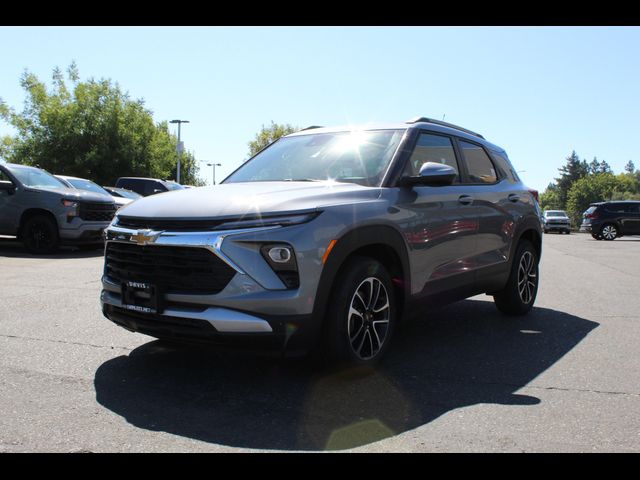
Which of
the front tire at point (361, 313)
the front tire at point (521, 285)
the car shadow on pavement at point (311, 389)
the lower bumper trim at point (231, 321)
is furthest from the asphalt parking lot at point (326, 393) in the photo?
the lower bumper trim at point (231, 321)

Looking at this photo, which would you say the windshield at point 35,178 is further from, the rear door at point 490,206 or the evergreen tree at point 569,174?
the evergreen tree at point 569,174

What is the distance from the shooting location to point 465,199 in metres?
5.05

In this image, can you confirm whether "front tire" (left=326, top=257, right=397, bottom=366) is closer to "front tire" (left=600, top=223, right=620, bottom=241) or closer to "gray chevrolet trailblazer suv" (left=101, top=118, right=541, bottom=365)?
"gray chevrolet trailblazer suv" (left=101, top=118, right=541, bottom=365)

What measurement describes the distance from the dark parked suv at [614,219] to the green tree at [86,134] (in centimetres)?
2615

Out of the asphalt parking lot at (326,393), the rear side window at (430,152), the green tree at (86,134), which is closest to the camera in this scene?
Result: the asphalt parking lot at (326,393)

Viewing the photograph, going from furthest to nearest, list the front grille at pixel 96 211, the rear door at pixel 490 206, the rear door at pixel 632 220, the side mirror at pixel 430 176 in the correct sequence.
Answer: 1. the rear door at pixel 632 220
2. the front grille at pixel 96 211
3. the rear door at pixel 490 206
4. the side mirror at pixel 430 176

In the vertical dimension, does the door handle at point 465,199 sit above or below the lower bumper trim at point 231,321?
above

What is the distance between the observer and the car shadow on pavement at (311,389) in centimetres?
300

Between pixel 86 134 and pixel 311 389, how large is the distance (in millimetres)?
36174

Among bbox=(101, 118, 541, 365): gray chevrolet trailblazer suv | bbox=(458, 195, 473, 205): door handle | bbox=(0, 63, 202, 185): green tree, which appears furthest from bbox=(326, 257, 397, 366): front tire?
bbox=(0, 63, 202, 185): green tree

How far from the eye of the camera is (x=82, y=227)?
1210 centimetres

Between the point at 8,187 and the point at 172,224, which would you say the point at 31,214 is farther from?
the point at 172,224
